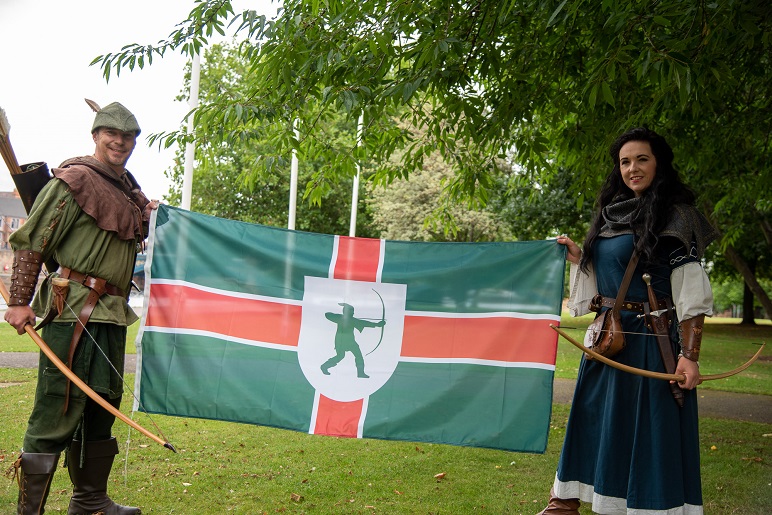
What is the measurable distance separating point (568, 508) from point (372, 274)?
1.83m

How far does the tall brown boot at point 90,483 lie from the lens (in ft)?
→ 13.8

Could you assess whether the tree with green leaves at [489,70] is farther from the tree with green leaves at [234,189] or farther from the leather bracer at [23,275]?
the tree with green leaves at [234,189]

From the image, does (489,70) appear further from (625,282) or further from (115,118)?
(115,118)

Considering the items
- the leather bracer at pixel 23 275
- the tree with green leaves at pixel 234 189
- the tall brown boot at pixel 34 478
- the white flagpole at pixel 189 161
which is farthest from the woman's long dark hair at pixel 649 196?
the tree with green leaves at pixel 234 189

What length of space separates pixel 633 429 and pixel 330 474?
8.70 ft

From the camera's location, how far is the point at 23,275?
388 cm

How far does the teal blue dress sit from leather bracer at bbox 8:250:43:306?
303 centimetres

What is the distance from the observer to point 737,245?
23.9 meters

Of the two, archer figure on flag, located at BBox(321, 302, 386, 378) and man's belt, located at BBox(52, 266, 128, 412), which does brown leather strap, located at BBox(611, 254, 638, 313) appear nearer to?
archer figure on flag, located at BBox(321, 302, 386, 378)

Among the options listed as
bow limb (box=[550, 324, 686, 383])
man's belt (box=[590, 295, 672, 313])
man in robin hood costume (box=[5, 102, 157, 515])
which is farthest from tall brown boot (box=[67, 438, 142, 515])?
man's belt (box=[590, 295, 672, 313])

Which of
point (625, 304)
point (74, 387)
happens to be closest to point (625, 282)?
point (625, 304)

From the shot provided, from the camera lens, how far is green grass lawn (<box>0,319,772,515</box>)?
4.77 m

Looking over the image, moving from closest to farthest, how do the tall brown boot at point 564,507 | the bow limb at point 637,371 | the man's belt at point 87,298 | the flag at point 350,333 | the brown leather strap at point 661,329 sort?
the bow limb at point 637,371
the brown leather strap at point 661,329
the tall brown boot at point 564,507
the man's belt at point 87,298
the flag at point 350,333

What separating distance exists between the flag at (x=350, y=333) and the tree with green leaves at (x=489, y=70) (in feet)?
3.82
